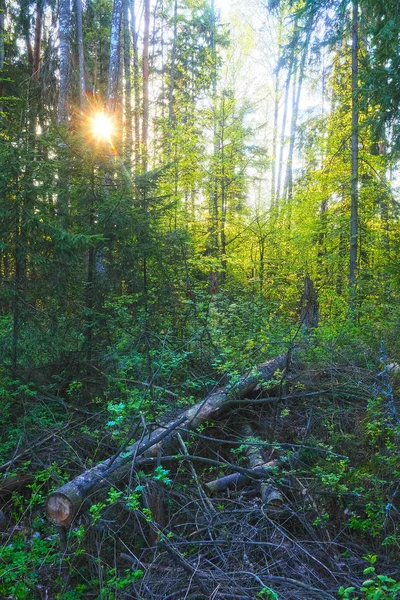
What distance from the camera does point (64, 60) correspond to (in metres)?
10.3

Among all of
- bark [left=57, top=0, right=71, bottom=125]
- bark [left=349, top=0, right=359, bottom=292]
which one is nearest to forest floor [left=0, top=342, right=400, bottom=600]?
bark [left=349, top=0, right=359, bottom=292]

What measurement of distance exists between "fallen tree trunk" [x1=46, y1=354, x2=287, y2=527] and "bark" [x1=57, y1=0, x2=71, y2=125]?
8.72 metres

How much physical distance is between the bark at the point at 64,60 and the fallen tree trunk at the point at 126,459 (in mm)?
8718

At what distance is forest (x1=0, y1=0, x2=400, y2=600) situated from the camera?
306 centimetres

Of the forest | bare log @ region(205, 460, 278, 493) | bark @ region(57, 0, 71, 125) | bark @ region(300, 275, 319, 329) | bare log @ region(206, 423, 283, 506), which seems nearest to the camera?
the forest

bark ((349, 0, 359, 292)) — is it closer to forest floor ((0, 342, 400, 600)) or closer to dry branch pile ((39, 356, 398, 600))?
forest floor ((0, 342, 400, 600))

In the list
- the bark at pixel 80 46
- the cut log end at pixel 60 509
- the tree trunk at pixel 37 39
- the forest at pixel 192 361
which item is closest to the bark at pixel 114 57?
the forest at pixel 192 361

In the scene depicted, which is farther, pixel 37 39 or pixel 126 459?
pixel 37 39

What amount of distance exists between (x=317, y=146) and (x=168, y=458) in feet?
38.6

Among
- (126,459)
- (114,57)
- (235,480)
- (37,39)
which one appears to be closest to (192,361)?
(235,480)

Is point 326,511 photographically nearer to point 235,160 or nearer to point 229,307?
point 229,307

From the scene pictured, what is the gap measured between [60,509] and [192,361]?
3.21 meters

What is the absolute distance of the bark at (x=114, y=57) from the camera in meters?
10.2

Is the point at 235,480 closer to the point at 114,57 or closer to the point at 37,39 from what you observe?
the point at 114,57
